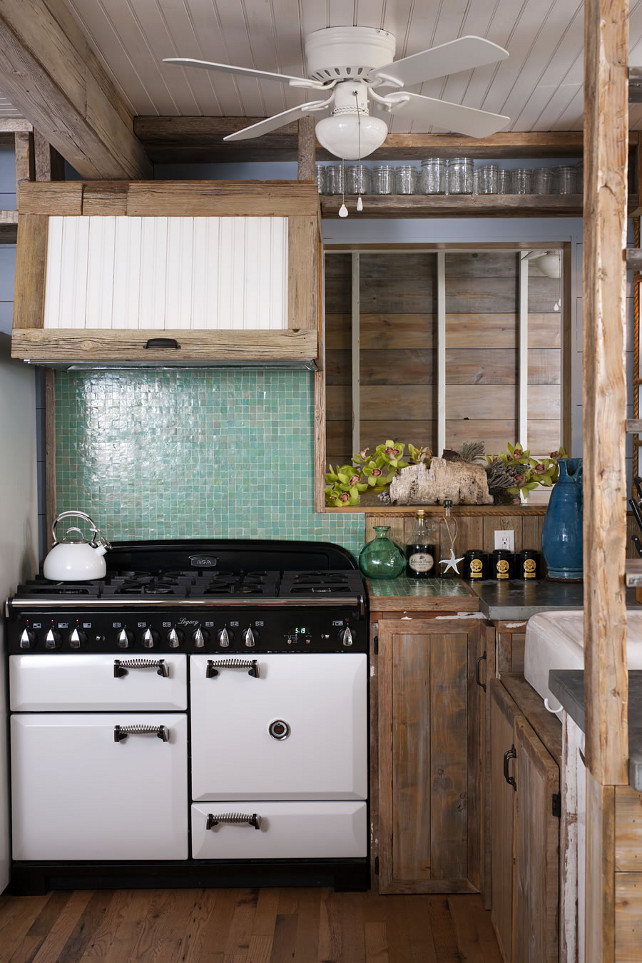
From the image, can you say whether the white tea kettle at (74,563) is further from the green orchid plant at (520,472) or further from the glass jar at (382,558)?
the green orchid plant at (520,472)

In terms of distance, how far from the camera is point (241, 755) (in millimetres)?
2648

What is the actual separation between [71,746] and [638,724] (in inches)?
73.2

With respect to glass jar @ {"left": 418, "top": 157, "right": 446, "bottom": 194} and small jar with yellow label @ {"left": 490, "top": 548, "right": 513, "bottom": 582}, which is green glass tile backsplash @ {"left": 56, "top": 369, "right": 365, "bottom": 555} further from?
glass jar @ {"left": 418, "top": 157, "right": 446, "bottom": 194}

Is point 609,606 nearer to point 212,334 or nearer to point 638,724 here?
point 638,724

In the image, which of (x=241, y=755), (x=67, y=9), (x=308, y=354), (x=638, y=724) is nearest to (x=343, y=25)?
(x=67, y=9)

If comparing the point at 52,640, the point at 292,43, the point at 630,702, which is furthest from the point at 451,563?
the point at 292,43

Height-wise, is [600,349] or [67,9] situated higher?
[67,9]

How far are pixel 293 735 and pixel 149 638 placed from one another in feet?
1.77

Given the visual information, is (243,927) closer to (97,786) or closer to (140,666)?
(97,786)

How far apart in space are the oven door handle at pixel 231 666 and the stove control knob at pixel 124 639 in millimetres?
254

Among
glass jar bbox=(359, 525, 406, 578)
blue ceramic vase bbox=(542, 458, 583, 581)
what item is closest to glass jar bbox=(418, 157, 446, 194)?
blue ceramic vase bbox=(542, 458, 583, 581)

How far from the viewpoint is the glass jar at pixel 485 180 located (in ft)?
10.4

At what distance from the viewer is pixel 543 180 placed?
10.5ft

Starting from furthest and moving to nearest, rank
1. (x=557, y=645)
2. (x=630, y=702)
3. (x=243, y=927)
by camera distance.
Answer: (x=243, y=927) → (x=557, y=645) → (x=630, y=702)
